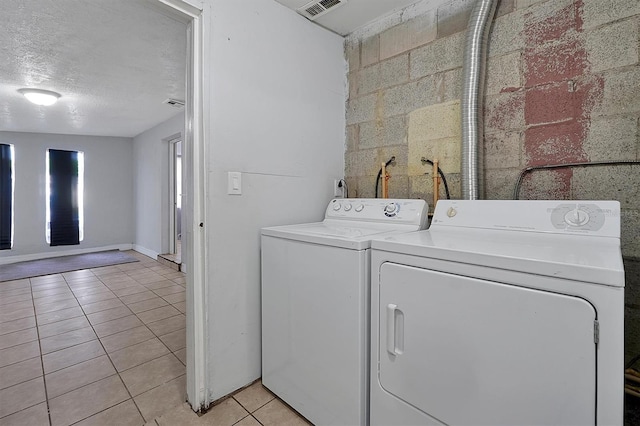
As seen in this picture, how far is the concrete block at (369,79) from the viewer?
6.77ft

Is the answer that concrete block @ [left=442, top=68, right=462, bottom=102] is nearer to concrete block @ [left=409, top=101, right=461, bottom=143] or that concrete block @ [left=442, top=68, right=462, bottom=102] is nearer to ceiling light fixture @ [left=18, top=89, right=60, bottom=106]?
concrete block @ [left=409, top=101, right=461, bottom=143]

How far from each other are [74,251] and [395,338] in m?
6.65

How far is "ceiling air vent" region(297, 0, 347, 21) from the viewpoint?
1.80 meters

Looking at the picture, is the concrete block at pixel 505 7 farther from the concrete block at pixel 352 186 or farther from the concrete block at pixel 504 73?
the concrete block at pixel 352 186

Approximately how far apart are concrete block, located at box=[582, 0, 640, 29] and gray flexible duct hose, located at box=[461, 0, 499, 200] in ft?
1.27

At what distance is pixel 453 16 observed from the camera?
1.70 m

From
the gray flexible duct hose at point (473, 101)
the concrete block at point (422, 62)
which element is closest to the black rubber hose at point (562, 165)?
the gray flexible duct hose at point (473, 101)

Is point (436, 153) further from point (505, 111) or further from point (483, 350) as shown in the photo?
point (483, 350)

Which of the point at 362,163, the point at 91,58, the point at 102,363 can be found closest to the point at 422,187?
the point at 362,163

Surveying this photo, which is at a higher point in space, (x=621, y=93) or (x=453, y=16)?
(x=453, y=16)

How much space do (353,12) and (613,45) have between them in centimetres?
136

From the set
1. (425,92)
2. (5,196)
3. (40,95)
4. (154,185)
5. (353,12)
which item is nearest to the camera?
(425,92)

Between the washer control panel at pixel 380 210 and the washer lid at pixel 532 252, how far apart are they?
266 mm

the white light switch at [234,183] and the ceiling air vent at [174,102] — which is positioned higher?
the ceiling air vent at [174,102]
